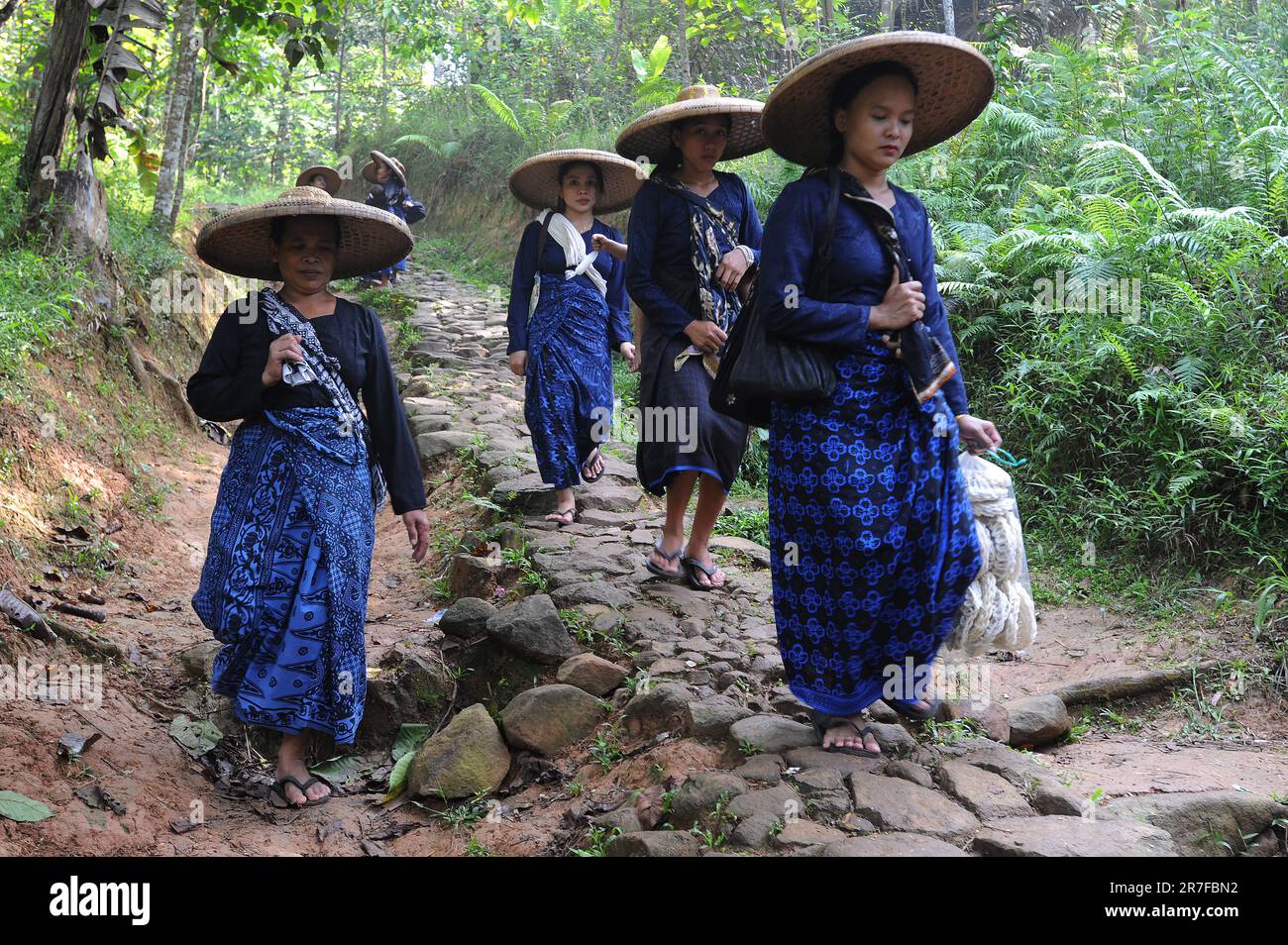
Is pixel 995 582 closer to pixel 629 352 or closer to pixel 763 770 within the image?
pixel 763 770

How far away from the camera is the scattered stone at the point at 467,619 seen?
445 centimetres

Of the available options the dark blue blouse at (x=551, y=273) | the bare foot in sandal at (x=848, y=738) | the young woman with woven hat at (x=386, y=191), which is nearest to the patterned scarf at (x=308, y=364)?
the bare foot in sandal at (x=848, y=738)

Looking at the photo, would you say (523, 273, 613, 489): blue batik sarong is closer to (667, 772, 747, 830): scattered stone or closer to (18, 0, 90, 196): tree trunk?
(667, 772, 747, 830): scattered stone

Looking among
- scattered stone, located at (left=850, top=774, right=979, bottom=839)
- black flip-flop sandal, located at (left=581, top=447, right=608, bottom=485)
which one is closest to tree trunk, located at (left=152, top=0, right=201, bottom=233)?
black flip-flop sandal, located at (left=581, top=447, right=608, bottom=485)

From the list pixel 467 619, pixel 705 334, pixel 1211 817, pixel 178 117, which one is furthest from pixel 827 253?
pixel 178 117

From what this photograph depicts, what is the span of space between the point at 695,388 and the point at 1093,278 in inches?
129

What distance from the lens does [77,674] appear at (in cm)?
407

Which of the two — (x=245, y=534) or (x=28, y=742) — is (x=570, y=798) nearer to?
(x=245, y=534)

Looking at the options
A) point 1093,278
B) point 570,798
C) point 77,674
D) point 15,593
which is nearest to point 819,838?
point 570,798

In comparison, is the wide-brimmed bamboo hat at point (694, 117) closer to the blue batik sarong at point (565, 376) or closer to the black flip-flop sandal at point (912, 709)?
the blue batik sarong at point (565, 376)

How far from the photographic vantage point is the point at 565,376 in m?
5.79

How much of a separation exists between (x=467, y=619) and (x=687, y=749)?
4.82ft

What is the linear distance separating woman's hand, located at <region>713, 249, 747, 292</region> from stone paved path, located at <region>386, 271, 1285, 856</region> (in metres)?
1.39

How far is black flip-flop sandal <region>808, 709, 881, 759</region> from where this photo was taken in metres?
→ 3.12
